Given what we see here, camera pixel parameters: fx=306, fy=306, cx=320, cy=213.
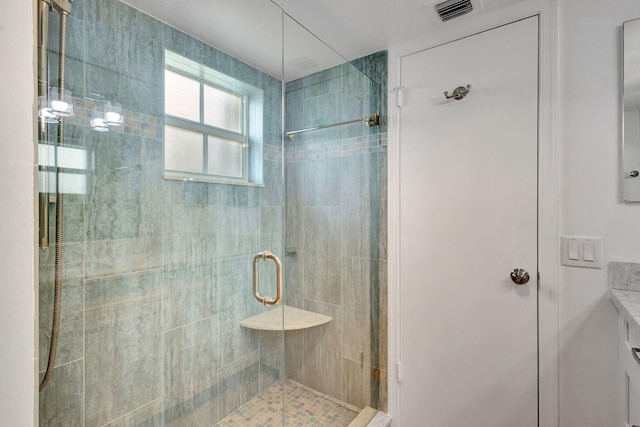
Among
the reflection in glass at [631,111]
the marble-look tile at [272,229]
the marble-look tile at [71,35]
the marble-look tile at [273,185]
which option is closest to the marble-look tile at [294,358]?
the marble-look tile at [272,229]

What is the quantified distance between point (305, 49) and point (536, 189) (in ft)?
4.26

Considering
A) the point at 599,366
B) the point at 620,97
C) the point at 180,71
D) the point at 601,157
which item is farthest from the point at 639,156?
the point at 180,71

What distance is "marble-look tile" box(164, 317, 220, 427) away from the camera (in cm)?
118

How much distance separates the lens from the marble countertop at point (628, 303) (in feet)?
3.12

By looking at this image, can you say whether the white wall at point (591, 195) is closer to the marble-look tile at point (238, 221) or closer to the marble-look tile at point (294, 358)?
the marble-look tile at point (294, 358)

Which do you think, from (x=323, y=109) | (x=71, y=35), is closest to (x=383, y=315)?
(x=323, y=109)

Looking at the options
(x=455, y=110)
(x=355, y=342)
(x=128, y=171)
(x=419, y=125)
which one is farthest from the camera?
(x=355, y=342)

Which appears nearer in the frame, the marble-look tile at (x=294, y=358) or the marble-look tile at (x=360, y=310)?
the marble-look tile at (x=294, y=358)

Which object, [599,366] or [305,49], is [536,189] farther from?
[305,49]

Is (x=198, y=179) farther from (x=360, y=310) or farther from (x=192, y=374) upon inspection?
(x=360, y=310)

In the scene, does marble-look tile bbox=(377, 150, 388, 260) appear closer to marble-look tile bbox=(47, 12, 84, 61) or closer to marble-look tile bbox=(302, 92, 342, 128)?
marble-look tile bbox=(302, 92, 342, 128)

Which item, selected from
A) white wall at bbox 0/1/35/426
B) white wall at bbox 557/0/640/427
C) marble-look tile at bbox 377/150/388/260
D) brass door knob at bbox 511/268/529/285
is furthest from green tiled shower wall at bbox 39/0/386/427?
white wall at bbox 557/0/640/427

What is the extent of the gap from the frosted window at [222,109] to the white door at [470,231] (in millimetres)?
918

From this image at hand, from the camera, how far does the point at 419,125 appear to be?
168 cm
